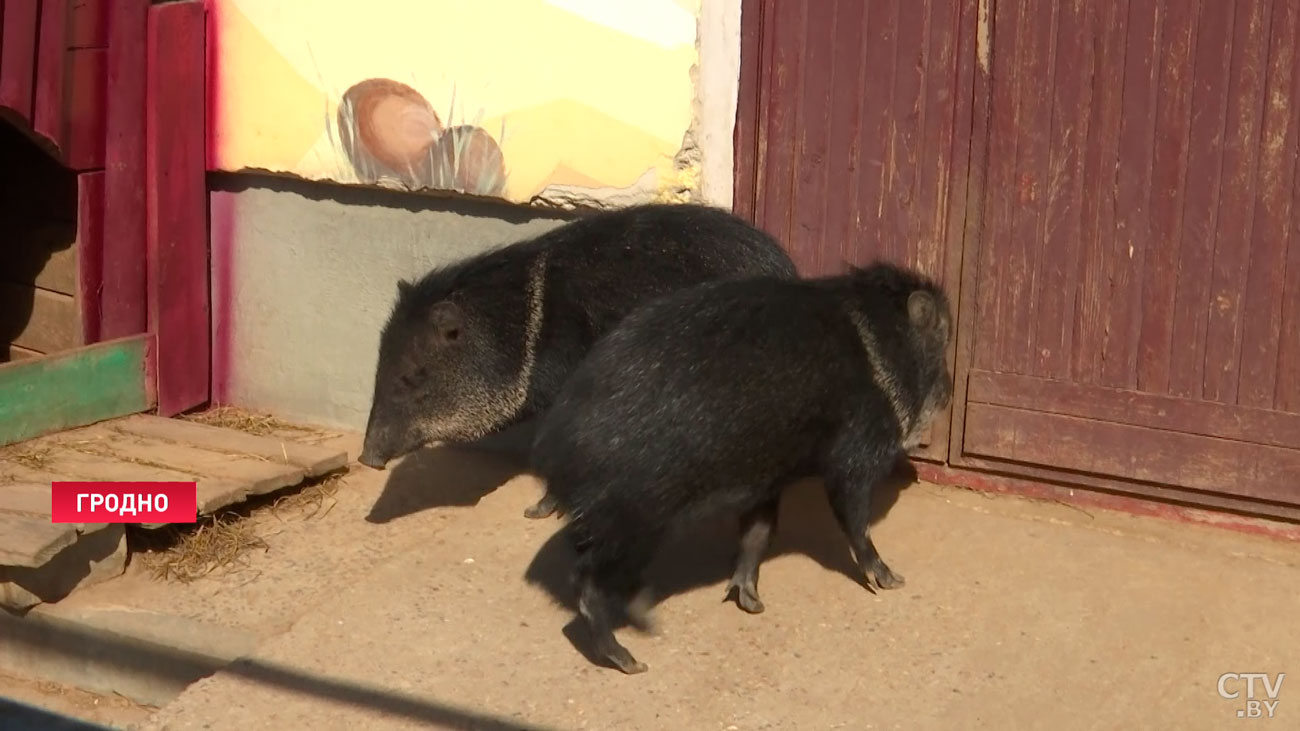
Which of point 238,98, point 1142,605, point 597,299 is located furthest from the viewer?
point 238,98

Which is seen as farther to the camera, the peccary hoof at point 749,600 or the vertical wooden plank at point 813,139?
the vertical wooden plank at point 813,139

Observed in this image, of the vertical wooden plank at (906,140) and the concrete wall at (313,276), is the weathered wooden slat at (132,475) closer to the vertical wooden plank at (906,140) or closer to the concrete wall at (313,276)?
the concrete wall at (313,276)

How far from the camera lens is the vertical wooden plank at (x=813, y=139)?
5199 mm

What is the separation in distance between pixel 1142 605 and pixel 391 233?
287 centimetres

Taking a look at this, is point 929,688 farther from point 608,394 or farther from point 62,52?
point 62,52

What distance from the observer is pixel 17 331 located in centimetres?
646

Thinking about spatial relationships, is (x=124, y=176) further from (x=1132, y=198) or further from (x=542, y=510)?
(x=1132, y=198)

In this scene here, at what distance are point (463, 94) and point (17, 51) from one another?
149 cm

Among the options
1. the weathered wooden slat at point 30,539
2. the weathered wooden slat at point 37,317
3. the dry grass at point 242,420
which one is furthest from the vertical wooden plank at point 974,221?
the weathered wooden slat at point 37,317

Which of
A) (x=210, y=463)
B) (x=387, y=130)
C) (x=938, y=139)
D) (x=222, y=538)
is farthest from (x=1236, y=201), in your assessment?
(x=210, y=463)

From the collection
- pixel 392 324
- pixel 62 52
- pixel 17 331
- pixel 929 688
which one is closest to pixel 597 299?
pixel 392 324

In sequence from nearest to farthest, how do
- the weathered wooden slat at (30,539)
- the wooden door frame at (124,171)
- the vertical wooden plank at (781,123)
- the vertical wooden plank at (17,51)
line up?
the weathered wooden slat at (30,539)
the vertical wooden plank at (781,123)
the vertical wooden plank at (17,51)
the wooden door frame at (124,171)

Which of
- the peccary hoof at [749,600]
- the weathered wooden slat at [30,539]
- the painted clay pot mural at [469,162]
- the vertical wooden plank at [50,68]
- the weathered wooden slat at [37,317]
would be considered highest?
the vertical wooden plank at [50,68]

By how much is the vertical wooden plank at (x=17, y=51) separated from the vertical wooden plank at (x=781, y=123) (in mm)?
2482
